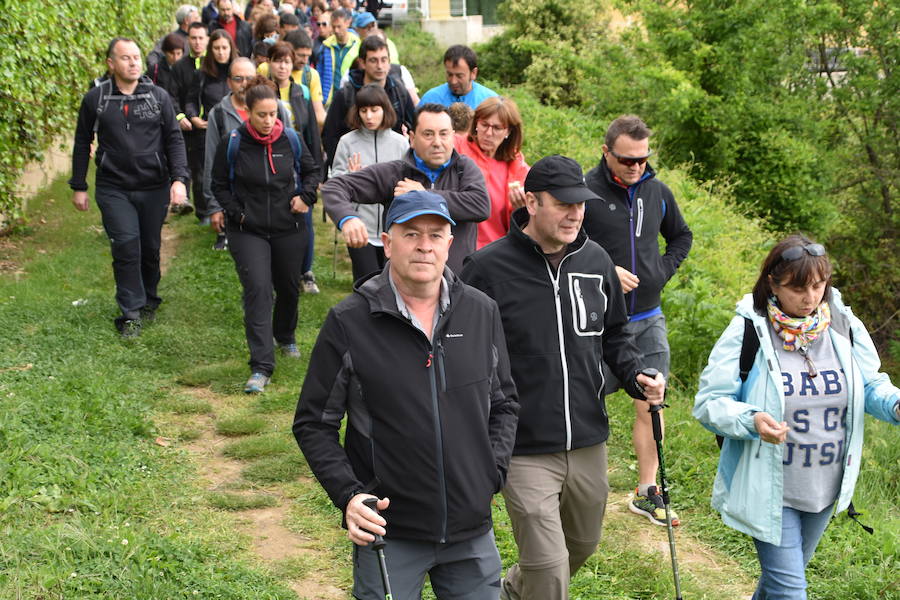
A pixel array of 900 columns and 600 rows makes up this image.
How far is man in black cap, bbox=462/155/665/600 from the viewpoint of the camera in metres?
4.28

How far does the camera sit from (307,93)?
409 inches

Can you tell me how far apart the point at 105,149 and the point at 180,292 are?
1.91 metres

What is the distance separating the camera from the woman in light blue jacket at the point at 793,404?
4195 mm

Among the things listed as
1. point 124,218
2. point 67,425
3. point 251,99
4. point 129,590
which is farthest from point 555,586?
point 124,218

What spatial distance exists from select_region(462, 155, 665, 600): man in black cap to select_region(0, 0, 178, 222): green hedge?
7361 mm

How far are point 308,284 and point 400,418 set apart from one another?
7.14 metres

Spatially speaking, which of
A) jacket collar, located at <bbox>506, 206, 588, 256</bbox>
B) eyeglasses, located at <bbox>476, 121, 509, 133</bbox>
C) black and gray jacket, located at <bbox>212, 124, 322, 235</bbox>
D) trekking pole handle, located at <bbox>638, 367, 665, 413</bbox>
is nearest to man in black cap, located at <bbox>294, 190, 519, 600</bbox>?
jacket collar, located at <bbox>506, 206, 588, 256</bbox>

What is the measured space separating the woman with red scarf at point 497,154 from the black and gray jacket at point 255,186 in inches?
62.1

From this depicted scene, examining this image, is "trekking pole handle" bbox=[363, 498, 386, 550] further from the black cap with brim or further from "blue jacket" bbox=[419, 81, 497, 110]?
"blue jacket" bbox=[419, 81, 497, 110]

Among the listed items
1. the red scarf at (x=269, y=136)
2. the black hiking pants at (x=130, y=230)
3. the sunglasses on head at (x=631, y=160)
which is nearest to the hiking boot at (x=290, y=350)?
the black hiking pants at (x=130, y=230)

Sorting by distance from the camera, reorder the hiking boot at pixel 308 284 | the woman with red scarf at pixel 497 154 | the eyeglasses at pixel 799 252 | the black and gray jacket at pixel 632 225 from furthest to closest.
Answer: the hiking boot at pixel 308 284 → the woman with red scarf at pixel 497 154 → the black and gray jacket at pixel 632 225 → the eyeglasses at pixel 799 252

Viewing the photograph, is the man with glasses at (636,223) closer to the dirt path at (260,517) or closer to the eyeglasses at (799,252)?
the eyeglasses at (799,252)

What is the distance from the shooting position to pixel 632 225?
573 cm

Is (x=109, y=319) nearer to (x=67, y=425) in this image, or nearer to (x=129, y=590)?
(x=67, y=425)
